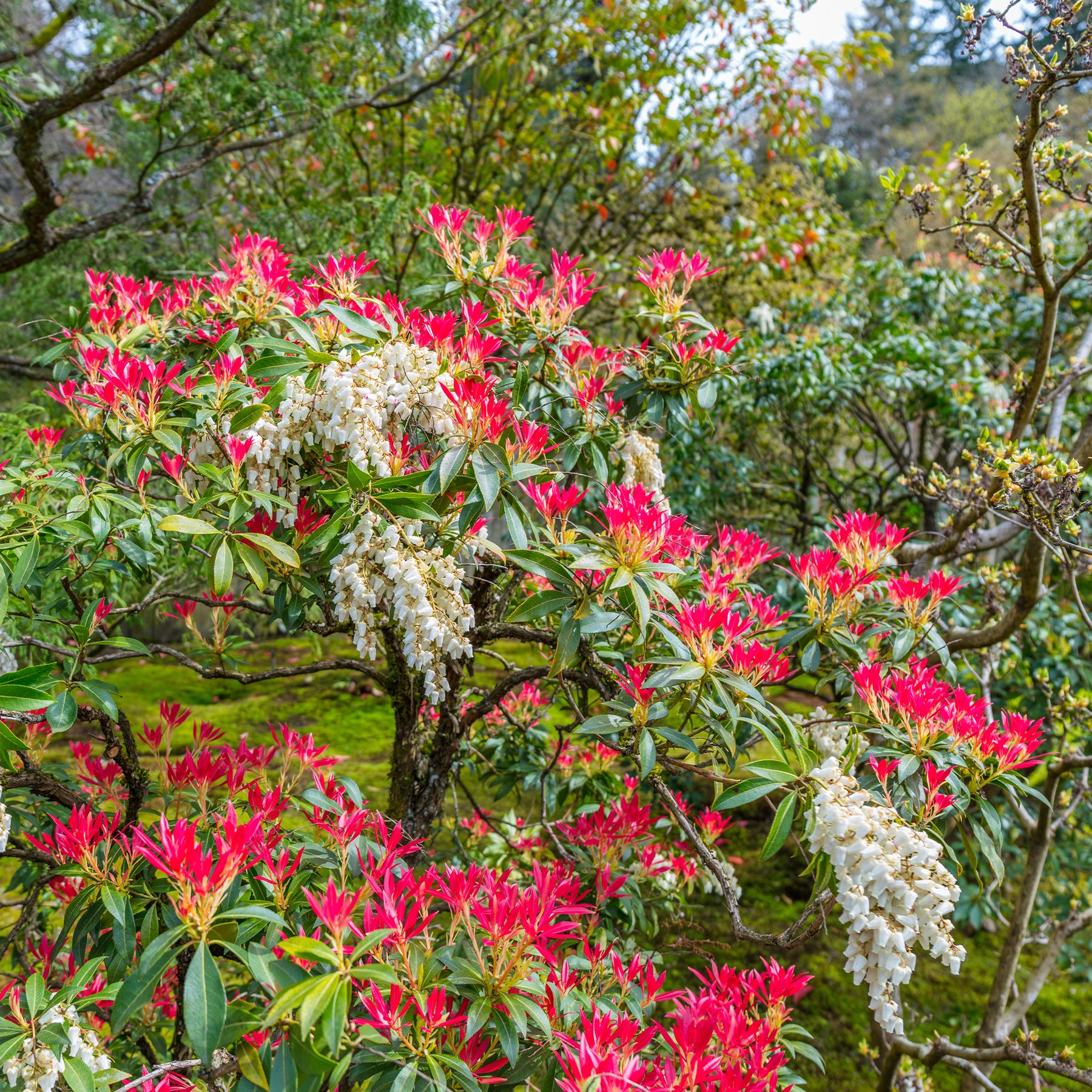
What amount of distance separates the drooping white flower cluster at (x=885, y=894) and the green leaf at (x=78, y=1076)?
32.9 inches

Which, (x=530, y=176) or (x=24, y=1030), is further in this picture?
(x=530, y=176)

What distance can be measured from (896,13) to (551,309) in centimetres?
2043

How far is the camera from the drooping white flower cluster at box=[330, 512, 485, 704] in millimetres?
1007

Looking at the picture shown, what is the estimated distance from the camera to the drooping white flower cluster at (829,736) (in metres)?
1.27

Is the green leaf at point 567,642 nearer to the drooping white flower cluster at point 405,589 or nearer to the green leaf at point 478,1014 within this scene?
the drooping white flower cluster at point 405,589

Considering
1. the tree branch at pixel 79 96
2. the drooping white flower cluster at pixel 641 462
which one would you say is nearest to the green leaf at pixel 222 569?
the drooping white flower cluster at pixel 641 462

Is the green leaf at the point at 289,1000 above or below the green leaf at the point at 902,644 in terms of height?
below

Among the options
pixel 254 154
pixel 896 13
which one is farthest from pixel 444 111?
pixel 896 13

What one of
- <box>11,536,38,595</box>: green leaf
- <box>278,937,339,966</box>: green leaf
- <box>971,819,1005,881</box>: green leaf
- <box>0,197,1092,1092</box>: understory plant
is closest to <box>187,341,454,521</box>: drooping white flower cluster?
<box>0,197,1092,1092</box>: understory plant

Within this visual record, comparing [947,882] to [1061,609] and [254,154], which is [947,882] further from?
[254,154]

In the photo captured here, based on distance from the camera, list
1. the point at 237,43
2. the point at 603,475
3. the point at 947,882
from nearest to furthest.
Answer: the point at 947,882, the point at 603,475, the point at 237,43

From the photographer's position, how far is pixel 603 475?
4.49 ft

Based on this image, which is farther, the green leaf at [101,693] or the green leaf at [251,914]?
the green leaf at [101,693]

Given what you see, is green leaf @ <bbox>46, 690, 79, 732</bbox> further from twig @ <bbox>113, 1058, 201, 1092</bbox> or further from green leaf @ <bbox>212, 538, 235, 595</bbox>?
twig @ <bbox>113, 1058, 201, 1092</bbox>
